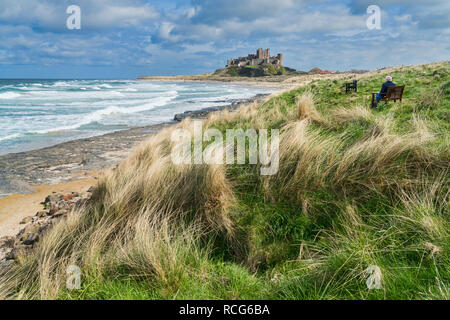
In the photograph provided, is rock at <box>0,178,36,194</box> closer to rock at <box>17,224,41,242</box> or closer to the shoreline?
the shoreline

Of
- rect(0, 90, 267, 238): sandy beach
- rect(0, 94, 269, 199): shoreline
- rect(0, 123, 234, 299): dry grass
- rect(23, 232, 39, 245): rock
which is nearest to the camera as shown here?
rect(0, 123, 234, 299): dry grass

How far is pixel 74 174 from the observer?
7.84 meters

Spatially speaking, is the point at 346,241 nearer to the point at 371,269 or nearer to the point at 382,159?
the point at 371,269

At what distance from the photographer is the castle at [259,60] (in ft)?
461

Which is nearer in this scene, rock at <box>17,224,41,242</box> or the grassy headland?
the grassy headland

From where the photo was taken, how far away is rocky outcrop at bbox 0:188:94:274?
3806 mm

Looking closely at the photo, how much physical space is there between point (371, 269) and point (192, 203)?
2.10m

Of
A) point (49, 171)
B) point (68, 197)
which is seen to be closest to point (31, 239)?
point (68, 197)

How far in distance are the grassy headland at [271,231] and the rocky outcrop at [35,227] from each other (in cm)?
79

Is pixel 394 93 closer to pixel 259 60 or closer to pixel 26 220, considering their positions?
pixel 26 220

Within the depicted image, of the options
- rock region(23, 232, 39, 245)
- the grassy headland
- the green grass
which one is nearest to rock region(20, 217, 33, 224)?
rock region(23, 232, 39, 245)

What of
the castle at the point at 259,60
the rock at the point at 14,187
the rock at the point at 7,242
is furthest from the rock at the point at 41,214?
the castle at the point at 259,60

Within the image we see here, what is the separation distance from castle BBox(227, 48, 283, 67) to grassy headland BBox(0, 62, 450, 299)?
5600 inches

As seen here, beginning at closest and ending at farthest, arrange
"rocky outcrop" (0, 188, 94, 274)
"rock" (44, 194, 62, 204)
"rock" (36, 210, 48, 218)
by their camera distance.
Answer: "rocky outcrop" (0, 188, 94, 274)
"rock" (36, 210, 48, 218)
"rock" (44, 194, 62, 204)
